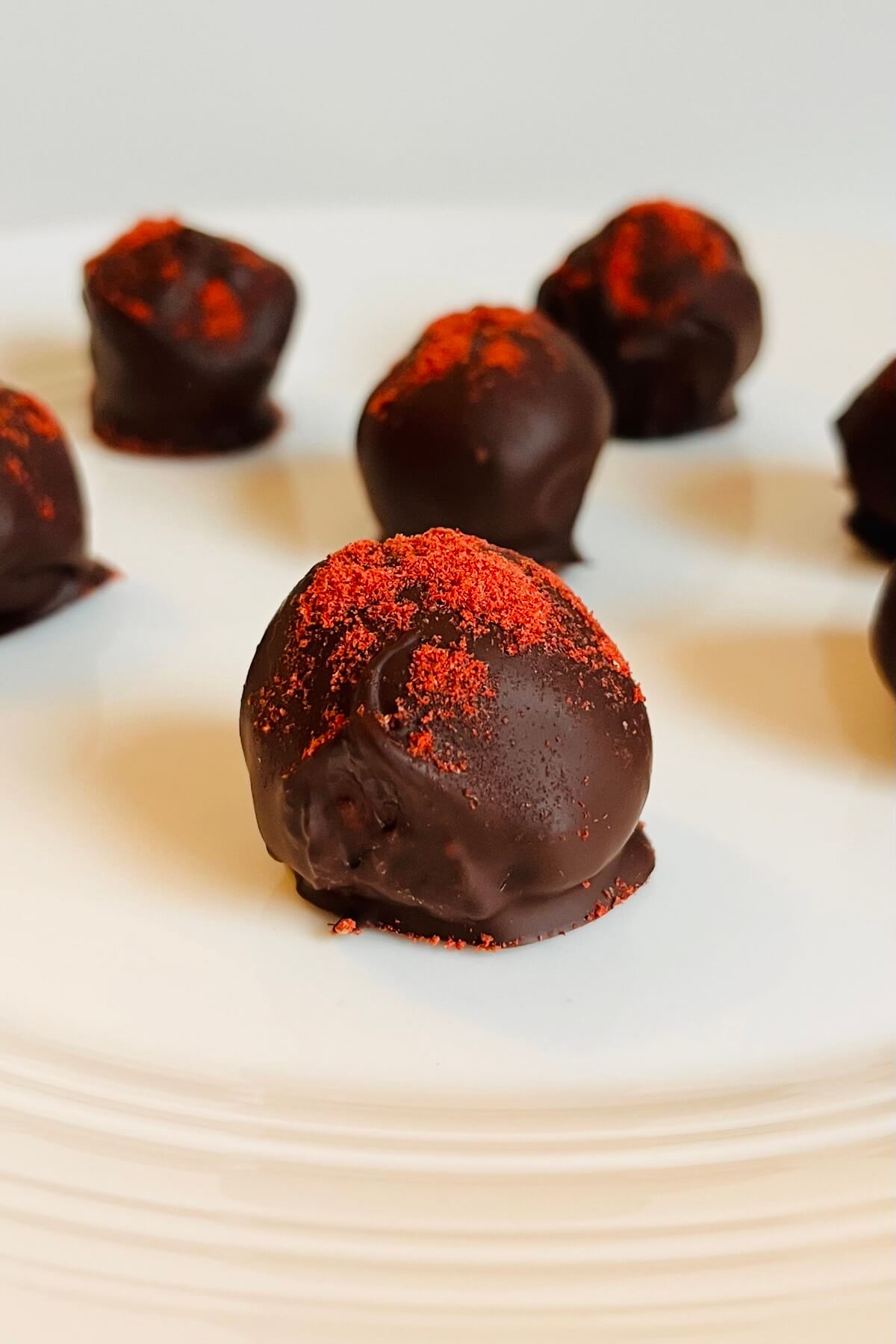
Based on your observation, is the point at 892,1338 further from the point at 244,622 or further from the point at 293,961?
the point at 244,622

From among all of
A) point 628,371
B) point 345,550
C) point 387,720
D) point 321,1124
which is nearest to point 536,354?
point 628,371

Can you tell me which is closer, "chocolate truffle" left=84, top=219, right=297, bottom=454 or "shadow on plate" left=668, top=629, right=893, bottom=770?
"shadow on plate" left=668, top=629, right=893, bottom=770

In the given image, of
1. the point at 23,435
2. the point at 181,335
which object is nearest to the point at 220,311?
the point at 181,335

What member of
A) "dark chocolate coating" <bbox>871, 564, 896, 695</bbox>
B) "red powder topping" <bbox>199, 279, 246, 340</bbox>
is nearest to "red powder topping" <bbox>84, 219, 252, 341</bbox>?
"red powder topping" <bbox>199, 279, 246, 340</bbox>

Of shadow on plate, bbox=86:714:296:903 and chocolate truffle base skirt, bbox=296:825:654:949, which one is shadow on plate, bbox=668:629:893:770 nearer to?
chocolate truffle base skirt, bbox=296:825:654:949

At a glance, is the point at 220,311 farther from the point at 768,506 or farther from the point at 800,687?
the point at 800,687
